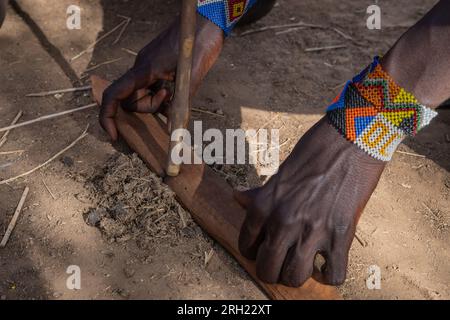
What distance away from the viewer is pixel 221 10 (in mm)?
2373

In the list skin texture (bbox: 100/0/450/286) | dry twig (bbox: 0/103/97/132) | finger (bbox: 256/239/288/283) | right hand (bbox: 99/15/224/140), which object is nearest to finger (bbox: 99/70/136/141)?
right hand (bbox: 99/15/224/140)

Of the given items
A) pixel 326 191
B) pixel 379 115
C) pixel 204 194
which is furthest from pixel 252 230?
pixel 379 115

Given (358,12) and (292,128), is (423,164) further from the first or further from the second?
(358,12)

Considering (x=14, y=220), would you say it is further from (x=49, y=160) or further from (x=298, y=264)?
(x=298, y=264)

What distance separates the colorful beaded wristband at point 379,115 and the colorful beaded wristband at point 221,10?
736mm

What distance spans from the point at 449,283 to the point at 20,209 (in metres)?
1.45

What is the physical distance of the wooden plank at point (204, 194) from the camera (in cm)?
191

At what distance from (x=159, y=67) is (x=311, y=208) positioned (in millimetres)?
856

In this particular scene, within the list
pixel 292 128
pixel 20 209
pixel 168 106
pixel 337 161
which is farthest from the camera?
pixel 292 128

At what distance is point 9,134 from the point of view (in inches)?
99.7

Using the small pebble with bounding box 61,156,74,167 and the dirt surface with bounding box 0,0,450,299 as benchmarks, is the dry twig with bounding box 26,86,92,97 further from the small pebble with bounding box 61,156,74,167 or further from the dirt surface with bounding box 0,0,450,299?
the small pebble with bounding box 61,156,74,167

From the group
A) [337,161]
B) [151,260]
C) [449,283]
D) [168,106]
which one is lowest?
[449,283]

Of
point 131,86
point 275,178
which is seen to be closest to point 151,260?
point 275,178

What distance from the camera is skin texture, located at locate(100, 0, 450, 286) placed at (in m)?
1.79
